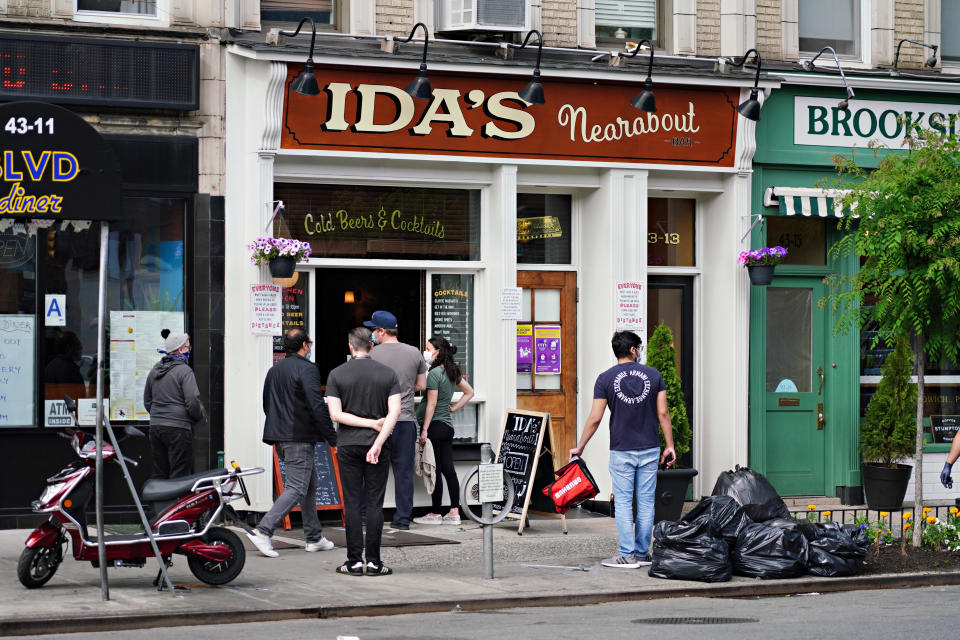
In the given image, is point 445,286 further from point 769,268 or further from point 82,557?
point 82,557

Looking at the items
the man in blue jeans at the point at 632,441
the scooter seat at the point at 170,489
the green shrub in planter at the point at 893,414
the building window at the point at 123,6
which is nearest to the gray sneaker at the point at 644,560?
the man in blue jeans at the point at 632,441

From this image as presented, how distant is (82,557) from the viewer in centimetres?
988

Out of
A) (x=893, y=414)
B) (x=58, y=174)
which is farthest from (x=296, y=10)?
(x=893, y=414)

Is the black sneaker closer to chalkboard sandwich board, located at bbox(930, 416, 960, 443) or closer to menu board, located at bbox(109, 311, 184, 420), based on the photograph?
menu board, located at bbox(109, 311, 184, 420)

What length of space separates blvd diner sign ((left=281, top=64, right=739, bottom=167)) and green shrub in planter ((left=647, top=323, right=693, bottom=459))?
200 centimetres

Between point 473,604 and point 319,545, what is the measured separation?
2.61 metres

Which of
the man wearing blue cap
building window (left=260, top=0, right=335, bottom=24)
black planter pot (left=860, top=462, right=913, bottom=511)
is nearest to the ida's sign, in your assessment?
black planter pot (left=860, top=462, right=913, bottom=511)

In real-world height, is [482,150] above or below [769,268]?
above

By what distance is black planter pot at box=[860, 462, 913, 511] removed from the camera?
1570 cm

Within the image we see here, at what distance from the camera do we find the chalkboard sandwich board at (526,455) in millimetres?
13711

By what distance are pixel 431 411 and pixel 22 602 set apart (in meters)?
5.15

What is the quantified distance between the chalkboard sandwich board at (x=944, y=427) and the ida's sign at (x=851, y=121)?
328cm

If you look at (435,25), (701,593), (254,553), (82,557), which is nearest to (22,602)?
(82,557)

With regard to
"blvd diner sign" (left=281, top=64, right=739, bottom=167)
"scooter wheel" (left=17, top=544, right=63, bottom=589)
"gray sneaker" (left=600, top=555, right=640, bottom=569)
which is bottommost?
"gray sneaker" (left=600, top=555, right=640, bottom=569)
